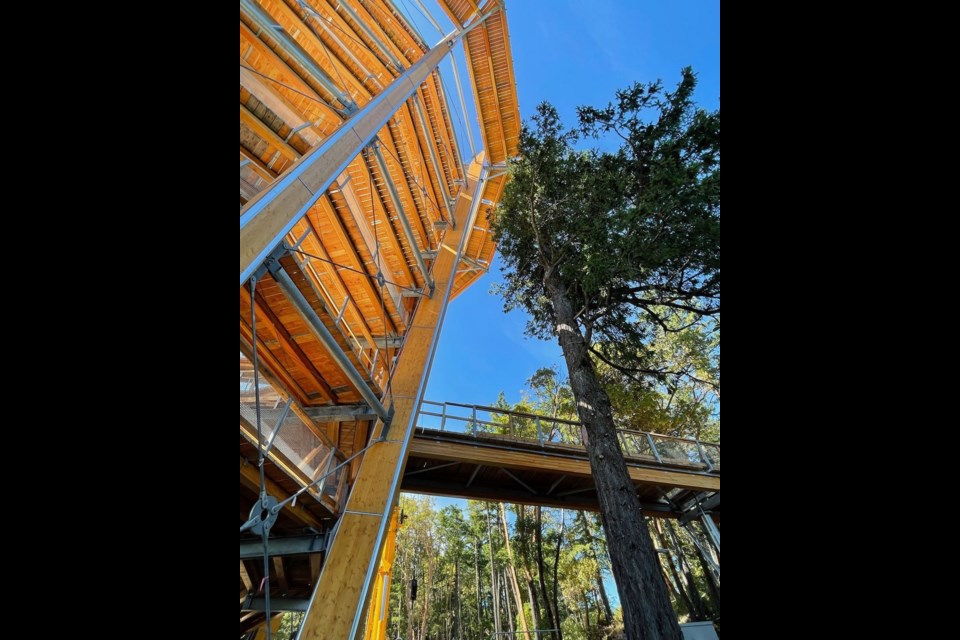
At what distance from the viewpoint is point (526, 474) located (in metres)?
9.27

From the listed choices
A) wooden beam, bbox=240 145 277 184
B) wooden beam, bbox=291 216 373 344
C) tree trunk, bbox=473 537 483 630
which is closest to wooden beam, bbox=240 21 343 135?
wooden beam, bbox=240 145 277 184

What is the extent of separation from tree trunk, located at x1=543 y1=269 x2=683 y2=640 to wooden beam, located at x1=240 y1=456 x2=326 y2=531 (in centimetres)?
402

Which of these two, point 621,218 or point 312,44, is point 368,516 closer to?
point 621,218

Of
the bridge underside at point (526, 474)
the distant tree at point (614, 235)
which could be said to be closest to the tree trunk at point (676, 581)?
the bridge underside at point (526, 474)

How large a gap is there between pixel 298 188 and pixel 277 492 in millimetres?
4040

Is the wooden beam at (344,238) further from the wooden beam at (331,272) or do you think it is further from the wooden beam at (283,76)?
the wooden beam at (283,76)

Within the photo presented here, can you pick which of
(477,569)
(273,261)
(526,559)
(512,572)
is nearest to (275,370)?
(273,261)

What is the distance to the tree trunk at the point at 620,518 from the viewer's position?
14.8 feet

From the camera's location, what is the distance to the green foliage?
7246 millimetres

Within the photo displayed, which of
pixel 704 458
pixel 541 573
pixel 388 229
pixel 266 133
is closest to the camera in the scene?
pixel 266 133

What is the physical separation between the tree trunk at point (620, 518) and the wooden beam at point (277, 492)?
4024mm
